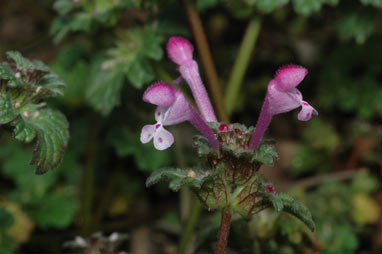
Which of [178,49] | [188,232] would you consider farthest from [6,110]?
[188,232]

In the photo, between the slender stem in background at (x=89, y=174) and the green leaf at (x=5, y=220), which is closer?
the green leaf at (x=5, y=220)

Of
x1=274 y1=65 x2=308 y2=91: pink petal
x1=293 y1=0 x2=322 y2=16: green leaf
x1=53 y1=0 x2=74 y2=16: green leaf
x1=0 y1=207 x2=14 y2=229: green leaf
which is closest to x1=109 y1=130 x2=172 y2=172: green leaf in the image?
x1=53 y1=0 x2=74 y2=16: green leaf

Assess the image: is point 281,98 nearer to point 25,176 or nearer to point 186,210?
point 186,210

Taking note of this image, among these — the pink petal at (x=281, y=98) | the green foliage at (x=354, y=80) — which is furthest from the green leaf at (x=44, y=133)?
the green foliage at (x=354, y=80)

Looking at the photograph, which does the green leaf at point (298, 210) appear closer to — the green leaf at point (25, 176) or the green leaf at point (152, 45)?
the green leaf at point (152, 45)

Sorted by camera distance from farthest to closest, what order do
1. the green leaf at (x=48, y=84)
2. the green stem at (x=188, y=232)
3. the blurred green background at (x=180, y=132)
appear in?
the blurred green background at (x=180, y=132)
the green stem at (x=188, y=232)
the green leaf at (x=48, y=84)

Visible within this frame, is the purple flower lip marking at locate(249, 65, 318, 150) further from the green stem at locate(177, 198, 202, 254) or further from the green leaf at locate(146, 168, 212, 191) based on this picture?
the green stem at locate(177, 198, 202, 254)

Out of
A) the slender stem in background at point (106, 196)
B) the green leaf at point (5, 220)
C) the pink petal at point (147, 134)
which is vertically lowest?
the pink petal at point (147, 134)
